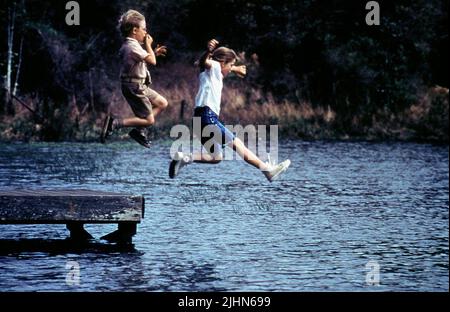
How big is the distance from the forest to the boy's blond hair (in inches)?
1003

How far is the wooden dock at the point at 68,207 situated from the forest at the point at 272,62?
78.4ft

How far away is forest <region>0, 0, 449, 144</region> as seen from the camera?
42.5 m

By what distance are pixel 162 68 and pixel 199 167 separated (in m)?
26.0

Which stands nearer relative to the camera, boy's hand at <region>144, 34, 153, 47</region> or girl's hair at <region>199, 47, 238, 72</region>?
boy's hand at <region>144, 34, 153, 47</region>

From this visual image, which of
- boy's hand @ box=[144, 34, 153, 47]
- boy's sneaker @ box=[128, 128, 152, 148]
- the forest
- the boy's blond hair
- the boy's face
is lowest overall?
boy's sneaker @ box=[128, 128, 152, 148]

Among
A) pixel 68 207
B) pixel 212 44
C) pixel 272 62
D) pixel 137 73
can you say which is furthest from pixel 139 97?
pixel 272 62

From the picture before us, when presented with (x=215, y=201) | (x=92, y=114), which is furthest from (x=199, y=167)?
(x=92, y=114)

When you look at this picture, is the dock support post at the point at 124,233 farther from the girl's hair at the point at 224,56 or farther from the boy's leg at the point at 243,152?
the girl's hair at the point at 224,56

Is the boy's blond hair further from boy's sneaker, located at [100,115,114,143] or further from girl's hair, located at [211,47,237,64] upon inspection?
boy's sneaker, located at [100,115,114,143]

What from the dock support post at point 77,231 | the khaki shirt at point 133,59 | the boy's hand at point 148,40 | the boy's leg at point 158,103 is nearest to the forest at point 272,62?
the dock support post at point 77,231

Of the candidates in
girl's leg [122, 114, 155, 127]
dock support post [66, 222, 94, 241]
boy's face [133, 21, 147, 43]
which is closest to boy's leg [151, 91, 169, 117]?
girl's leg [122, 114, 155, 127]

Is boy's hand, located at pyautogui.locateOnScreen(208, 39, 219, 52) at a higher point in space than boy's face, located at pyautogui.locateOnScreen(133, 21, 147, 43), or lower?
lower

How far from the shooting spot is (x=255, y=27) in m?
51.4

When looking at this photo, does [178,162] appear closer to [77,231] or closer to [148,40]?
[148,40]
